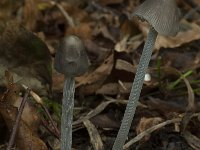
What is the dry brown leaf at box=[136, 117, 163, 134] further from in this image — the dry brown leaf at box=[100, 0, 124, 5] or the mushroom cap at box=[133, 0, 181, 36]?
the dry brown leaf at box=[100, 0, 124, 5]

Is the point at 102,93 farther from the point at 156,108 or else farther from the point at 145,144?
the point at 145,144

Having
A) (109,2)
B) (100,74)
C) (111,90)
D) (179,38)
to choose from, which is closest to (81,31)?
(109,2)

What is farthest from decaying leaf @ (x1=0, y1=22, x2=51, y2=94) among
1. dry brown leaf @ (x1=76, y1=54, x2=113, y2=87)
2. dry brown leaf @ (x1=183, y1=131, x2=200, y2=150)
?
dry brown leaf @ (x1=183, y1=131, x2=200, y2=150)

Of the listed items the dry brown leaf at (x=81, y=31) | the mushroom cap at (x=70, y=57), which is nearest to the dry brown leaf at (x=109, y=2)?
the dry brown leaf at (x=81, y=31)

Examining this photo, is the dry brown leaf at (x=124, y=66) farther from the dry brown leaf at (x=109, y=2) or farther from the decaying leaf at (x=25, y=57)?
the dry brown leaf at (x=109, y=2)

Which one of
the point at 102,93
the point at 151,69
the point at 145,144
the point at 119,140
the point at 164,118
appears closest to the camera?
the point at 119,140

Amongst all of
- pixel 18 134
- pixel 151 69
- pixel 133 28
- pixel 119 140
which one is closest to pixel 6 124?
pixel 18 134

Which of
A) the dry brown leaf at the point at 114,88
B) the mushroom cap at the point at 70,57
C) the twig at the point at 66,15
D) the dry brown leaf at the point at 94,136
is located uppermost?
the mushroom cap at the point at 70,57
